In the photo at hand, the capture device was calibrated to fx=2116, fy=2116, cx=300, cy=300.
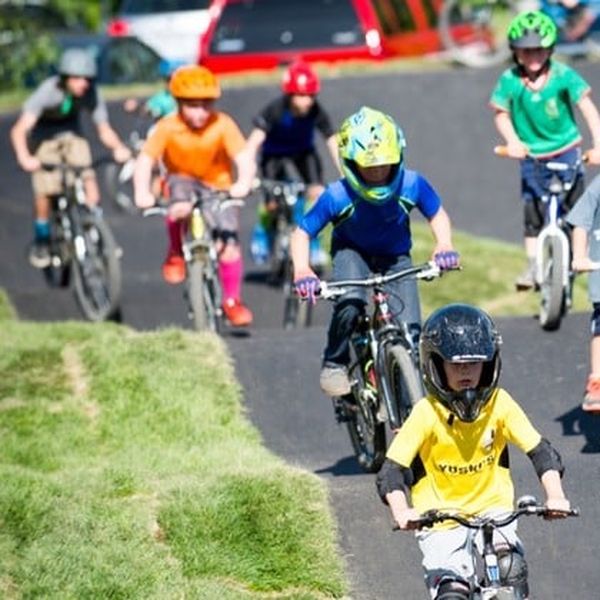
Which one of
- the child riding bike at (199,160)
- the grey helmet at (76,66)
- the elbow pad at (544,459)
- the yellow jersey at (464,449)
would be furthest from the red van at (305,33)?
the elbow pad at (544,459)

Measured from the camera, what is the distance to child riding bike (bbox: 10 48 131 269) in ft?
53.4

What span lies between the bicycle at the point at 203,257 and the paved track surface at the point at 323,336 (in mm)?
232

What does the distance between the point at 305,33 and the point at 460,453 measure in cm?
1819

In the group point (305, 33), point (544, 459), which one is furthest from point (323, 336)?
point (305, 33)

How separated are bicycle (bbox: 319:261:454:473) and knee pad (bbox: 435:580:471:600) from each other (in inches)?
86.7

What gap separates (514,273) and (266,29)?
850 cm

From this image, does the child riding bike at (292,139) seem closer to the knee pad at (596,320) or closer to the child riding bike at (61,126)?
the child riding bike at (61,126)

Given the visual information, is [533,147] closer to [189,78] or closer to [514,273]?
[189,78]

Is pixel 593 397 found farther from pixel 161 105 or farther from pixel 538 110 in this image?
pixel 161 105

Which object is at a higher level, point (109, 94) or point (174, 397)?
point (174, 397)

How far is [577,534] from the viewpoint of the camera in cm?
908

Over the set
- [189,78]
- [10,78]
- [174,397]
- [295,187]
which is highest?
[189,78]

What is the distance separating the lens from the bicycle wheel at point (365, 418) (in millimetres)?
10117

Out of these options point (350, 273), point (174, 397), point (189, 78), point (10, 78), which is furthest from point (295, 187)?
point (10, 78)
